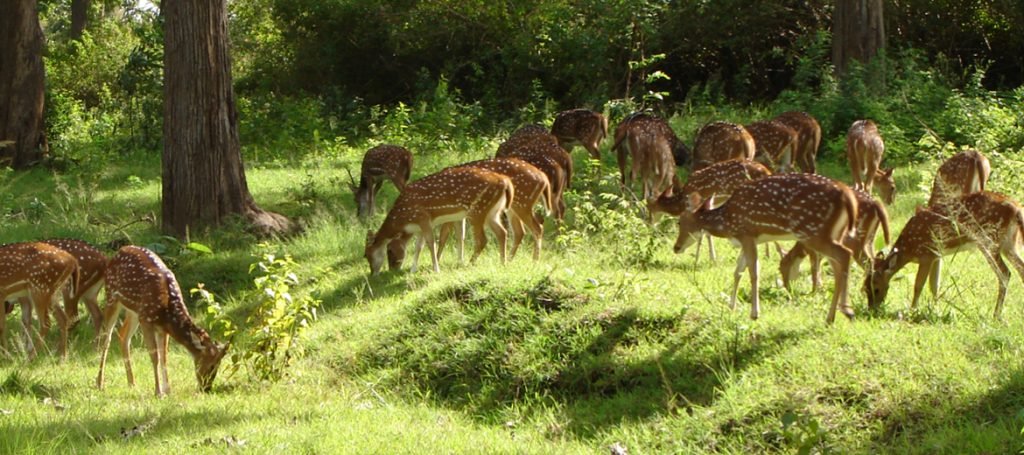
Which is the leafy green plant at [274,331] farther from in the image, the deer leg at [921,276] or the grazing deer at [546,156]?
the deer leg at [921,276]

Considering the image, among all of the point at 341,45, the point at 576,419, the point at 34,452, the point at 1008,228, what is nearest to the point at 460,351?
the point at 576,419

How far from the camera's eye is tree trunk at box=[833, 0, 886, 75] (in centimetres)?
2006

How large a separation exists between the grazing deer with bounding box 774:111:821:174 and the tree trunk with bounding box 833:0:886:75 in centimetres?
446

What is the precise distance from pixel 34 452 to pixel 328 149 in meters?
13.5

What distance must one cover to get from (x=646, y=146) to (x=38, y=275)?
7264mm

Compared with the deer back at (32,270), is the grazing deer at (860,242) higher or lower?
higher

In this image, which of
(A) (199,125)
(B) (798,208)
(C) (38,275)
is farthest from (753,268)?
(A) (199,125)

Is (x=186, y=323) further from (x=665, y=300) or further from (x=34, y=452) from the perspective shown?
(x=665, y=300)

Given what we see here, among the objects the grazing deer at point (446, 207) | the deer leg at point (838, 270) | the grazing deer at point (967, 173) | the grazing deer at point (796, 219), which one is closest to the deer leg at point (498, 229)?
the grazing deer at point (446, 207)

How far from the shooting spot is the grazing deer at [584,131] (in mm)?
17969

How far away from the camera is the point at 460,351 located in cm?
1038

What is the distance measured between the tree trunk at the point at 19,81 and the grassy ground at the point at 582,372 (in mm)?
9549

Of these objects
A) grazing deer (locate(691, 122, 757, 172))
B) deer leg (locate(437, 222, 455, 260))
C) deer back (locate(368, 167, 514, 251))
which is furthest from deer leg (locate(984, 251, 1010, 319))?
deer leg (locate(437, 222, 455, 260))

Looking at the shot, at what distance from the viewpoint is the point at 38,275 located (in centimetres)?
1137
